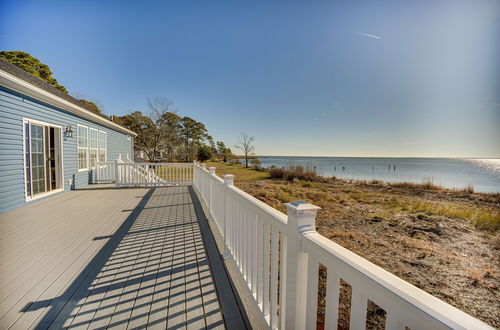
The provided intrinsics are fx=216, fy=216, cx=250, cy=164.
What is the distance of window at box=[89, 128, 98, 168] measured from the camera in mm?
8469

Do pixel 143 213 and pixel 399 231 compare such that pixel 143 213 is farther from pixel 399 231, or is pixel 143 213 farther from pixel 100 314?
pixel 399 231

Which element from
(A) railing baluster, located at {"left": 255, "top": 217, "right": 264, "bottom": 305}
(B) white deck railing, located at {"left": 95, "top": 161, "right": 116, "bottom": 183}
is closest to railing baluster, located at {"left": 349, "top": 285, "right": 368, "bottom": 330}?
(A) railing baluster, located at {"left": 255, "top": 217, "right": 264, "bottom": 305}

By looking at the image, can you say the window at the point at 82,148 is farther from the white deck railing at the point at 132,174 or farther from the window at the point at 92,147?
the white deck railing at the point at 132,174

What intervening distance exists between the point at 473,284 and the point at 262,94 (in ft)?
50.8

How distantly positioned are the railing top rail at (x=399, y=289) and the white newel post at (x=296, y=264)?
0.14 m

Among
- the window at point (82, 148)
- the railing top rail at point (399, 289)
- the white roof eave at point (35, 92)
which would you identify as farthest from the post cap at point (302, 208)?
the window at point (82, 148)

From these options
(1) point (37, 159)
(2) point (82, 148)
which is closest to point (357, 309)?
(1) point (37, 159)

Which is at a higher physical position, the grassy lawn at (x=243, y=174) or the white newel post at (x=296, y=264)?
the white newel post at (x=296, y=264)

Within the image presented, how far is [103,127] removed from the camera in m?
9.80

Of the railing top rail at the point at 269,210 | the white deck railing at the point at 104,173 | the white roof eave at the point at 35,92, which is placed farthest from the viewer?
the white deck railing at the point at 104,173

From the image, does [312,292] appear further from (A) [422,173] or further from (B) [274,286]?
(A) [422,173]

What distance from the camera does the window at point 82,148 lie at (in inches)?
300

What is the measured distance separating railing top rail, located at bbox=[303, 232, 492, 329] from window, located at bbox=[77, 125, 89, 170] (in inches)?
364

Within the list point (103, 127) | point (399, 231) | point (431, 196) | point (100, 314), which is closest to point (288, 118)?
point (431, 196)
